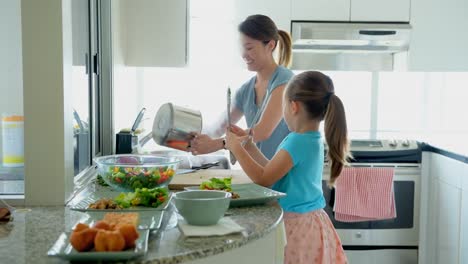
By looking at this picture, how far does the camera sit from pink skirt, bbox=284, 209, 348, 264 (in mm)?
1594

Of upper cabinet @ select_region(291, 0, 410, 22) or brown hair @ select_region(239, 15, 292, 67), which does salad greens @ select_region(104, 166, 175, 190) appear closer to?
brown hair @ select_region(239, 15, 292, 67)

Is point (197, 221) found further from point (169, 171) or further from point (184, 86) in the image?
point (184, 86)

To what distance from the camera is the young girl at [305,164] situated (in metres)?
1.59

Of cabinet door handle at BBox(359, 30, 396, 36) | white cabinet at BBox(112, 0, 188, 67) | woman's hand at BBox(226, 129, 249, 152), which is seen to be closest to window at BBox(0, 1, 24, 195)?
woman's hand at BBox(226, 129, 249, 152)

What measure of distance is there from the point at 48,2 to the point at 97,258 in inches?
30.1

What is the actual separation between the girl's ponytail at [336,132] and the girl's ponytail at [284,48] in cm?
49

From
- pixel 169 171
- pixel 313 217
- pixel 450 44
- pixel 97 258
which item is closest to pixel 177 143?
pixel 169 171

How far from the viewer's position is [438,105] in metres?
3.54

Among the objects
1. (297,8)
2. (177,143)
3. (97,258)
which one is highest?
(297,8)

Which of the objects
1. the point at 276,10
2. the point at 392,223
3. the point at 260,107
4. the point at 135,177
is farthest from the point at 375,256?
the point at 135,177

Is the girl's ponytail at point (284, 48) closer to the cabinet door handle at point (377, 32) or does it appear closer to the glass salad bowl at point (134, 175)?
the glass salad bowl at point (134, 175)

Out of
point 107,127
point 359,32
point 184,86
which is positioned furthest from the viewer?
point 184,86

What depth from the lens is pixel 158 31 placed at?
2.81m

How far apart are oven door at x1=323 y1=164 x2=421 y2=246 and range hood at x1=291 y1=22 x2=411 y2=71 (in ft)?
2.22
